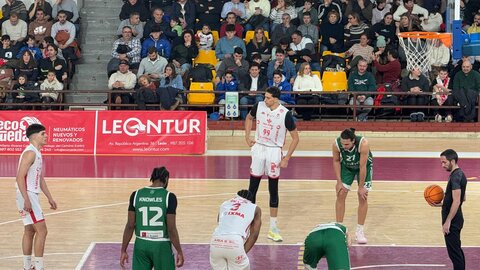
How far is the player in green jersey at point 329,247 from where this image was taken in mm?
10664

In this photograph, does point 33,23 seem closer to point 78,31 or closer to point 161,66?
point 78,31

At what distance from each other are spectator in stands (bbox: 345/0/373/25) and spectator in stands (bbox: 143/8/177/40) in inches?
188

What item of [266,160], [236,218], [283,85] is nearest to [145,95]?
[283,85]

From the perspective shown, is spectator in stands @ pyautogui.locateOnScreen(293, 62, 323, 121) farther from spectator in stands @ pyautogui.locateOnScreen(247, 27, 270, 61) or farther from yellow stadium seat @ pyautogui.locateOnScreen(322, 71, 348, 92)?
spectator in stands @ pyautogui.locateOnScreen(247, 27, 270, 61)

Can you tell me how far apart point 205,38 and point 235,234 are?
54.3 feet

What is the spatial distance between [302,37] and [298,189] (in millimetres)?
8928

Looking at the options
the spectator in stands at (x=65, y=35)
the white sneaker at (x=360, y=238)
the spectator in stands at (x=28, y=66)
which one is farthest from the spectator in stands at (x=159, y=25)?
the white sneaker at (x=360, y=238)

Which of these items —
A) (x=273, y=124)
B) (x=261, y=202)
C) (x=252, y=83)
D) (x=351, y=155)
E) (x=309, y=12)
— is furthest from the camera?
(x=309, y=12)

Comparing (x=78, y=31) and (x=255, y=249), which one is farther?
(x=78, y=31)

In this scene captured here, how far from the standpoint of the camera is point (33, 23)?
2773cm

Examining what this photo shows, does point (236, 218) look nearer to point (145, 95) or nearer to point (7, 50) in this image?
point (145, 95)

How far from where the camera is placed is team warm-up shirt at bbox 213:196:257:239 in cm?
1082

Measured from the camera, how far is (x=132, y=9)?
2803 centimetres

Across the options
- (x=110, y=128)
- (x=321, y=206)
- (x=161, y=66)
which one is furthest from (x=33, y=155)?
(x=161, y=66)
